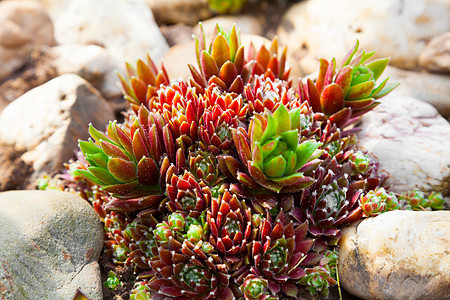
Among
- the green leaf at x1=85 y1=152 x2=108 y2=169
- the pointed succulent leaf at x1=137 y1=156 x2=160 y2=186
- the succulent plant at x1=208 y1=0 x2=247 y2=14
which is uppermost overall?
the succulent plant at x1=208 y1=0 x2=247 y2=14

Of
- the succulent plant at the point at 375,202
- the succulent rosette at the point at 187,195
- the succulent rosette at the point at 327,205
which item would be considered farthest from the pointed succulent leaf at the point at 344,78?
the succulent rosette at the point at 187,195

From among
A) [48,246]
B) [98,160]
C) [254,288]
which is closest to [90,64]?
[98,160]

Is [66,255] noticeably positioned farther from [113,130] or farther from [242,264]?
[242,264]

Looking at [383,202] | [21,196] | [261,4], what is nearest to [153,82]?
[21,196]

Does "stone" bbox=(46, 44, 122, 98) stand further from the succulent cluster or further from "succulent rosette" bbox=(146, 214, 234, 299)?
"succulent rosette" bbox=(146, 214, 234, 299)

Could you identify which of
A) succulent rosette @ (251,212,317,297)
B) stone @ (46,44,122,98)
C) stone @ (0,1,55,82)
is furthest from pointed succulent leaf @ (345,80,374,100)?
stone @ (0,1,55,82)

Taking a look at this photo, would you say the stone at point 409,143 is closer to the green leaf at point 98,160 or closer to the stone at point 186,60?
the stone at point 186,60
